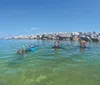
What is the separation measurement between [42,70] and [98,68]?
6.03 metres

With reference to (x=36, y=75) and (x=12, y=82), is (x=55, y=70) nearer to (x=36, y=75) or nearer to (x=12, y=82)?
(x=36, y=75)

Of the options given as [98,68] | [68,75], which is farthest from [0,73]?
[98,68]

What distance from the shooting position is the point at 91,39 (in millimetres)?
66375

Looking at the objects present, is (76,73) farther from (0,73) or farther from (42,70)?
(0,73)

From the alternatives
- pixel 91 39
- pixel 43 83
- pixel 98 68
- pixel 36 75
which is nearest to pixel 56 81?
pixel 43 83

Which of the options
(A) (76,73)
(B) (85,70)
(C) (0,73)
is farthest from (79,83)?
(C) (0,73)

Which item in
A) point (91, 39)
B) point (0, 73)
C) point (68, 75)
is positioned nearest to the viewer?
point (68, 75)

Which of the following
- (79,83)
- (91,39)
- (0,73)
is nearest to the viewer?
(79,83)

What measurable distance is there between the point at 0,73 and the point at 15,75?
6.81 feet

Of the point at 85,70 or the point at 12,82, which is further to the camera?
the point at 85,70

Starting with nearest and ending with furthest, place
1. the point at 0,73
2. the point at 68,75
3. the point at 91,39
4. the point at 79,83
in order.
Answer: the point at 79,83 → the point at 68,75 → the point at 0,73 → the point at 91,39

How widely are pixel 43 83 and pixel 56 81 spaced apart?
3.88ft

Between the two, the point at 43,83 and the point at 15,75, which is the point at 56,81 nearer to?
the point at 43,83

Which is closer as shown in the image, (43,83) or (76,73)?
(43,83)
